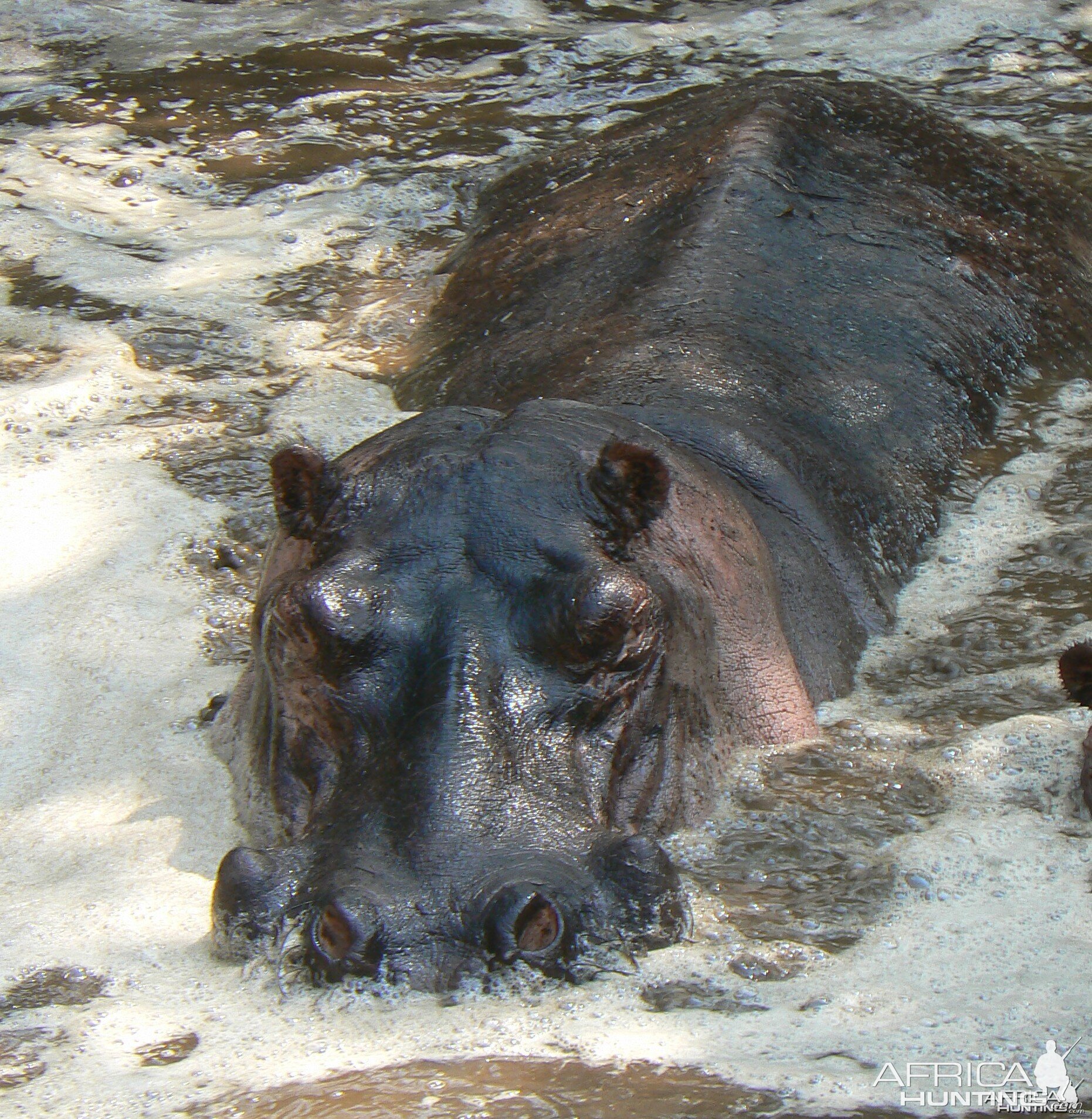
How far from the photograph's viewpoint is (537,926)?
2719mm

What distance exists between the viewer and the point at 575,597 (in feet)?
10.5

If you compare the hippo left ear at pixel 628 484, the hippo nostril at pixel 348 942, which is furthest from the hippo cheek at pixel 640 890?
the hippo left ear at pixel 628 484

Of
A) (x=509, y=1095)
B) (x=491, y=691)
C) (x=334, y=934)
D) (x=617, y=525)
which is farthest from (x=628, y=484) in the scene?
(x=509, y=1095)

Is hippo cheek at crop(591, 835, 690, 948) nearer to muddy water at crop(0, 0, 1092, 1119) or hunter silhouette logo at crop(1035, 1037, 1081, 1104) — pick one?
muddy water at crop(0, 0, 1092, 1119)

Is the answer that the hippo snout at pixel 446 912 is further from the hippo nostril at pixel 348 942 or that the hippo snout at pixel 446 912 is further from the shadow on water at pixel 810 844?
the shadow on water at pixel 810 844

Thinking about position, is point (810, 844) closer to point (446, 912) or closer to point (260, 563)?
point (446, 912)

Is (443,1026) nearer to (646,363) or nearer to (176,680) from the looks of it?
(176,680)

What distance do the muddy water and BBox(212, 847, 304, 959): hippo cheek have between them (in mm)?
58

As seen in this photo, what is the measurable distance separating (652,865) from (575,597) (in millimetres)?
574

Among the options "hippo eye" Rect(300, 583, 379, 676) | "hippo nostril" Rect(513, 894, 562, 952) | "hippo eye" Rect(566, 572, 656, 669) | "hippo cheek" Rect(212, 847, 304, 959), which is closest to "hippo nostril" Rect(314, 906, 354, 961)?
"hippo cheek" Rect(212, 847, 304, 959)

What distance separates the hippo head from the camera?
2.79 m
